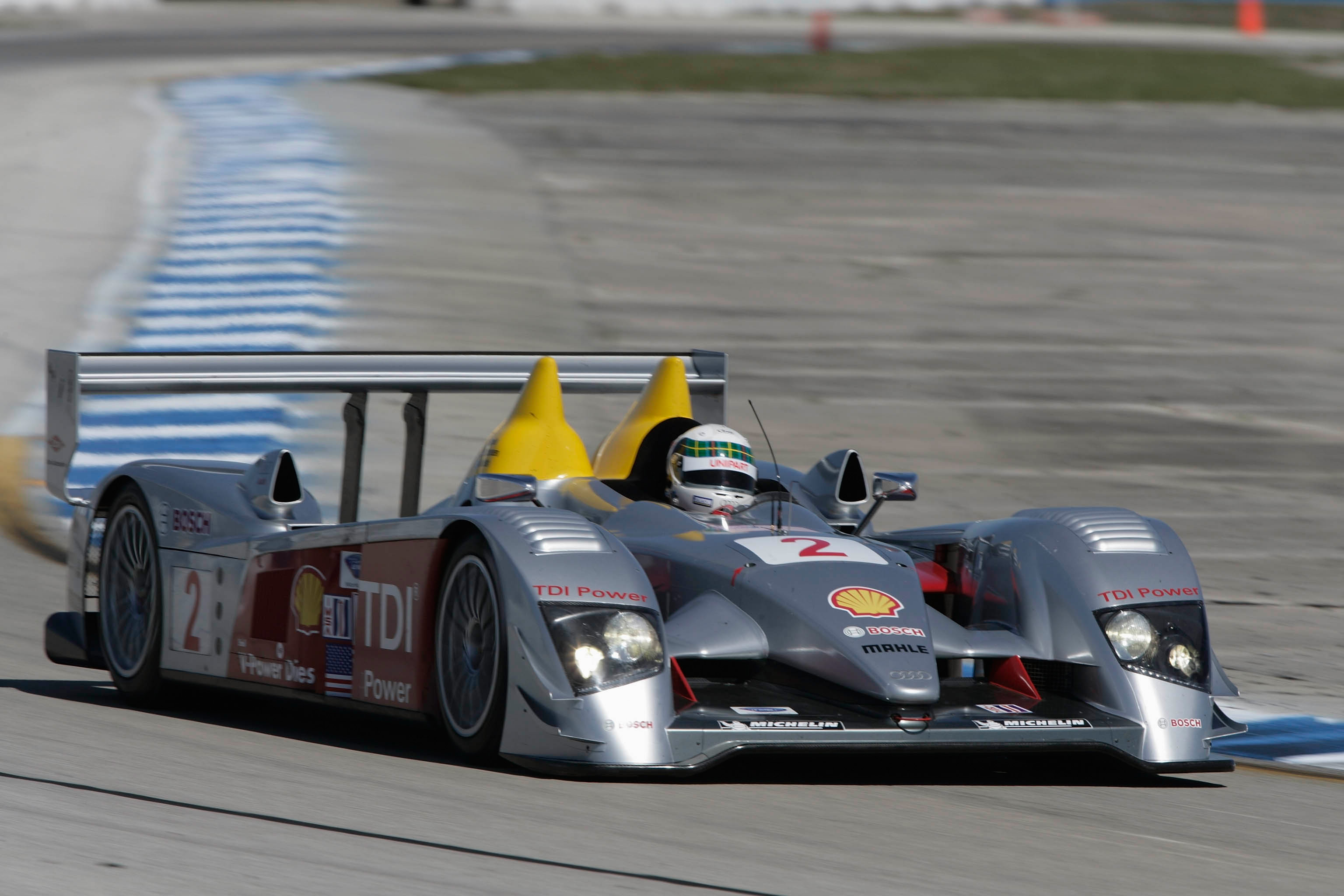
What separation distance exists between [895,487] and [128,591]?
10.2ft

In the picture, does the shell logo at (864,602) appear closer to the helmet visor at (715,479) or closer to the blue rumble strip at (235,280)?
the helmet visor at (715,479)

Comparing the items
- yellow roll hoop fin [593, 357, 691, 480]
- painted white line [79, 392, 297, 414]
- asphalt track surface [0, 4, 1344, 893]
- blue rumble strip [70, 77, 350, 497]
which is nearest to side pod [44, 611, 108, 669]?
asphalt track surface [0, 4, 1344, 893]

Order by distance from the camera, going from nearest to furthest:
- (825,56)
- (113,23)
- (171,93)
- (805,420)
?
1. (805,420)
2. (171,93)
3. (825,56)
4. (113,23)

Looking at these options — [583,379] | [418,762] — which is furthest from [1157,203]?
[418,762]

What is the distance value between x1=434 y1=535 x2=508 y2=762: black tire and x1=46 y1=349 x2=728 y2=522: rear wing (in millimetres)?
1971

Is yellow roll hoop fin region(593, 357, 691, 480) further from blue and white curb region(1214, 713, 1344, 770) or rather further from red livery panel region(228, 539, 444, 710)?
blue and white curb region(1214, 713, 1344, 770)

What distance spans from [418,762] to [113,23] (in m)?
45.1

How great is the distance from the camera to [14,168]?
25297mm

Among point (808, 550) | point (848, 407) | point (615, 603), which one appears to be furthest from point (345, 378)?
point (848, 407)

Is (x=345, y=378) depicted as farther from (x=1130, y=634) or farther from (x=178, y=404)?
(x=178, y=404)

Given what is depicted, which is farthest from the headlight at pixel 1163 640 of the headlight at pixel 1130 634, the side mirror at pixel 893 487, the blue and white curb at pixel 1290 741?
the side mirror at pixel 893 487

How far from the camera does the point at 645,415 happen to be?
8.59m

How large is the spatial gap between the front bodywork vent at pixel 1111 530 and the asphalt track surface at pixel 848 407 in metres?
0.81

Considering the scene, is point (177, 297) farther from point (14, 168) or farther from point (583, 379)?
point (583, 379)
